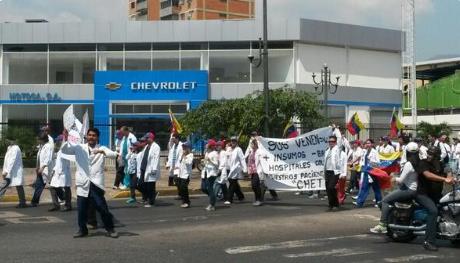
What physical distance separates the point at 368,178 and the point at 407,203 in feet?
17.6

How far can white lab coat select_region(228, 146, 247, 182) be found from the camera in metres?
16.3

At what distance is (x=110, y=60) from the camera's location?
49.1 m

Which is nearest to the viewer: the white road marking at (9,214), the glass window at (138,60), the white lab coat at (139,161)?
the white road marking at (9,214)

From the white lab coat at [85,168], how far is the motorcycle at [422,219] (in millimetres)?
4677

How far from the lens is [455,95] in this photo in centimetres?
7131

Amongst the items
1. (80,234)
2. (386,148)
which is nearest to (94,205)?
(80,234)

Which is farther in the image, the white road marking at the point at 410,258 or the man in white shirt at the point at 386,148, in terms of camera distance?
the man in white shirt at the point at 386,148

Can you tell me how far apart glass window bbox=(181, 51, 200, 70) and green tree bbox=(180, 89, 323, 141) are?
22.5m

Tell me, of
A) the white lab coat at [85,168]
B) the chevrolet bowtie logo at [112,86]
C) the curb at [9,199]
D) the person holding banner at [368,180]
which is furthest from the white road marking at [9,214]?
the chevrolet bowtie logo at [112,86]

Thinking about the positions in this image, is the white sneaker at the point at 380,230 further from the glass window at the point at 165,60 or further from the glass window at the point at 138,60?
the glass window at the point at 138,60

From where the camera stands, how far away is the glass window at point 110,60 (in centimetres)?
4869

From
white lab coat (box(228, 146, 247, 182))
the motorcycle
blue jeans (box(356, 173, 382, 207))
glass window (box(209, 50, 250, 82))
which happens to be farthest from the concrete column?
the motorcycle

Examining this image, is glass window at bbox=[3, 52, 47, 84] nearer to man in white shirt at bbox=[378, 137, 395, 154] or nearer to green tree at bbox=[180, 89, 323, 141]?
green tree at bbox=[180, 89, 323, 141]

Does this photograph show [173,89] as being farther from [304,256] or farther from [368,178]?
[304,256]
